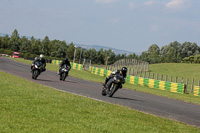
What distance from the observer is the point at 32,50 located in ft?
521

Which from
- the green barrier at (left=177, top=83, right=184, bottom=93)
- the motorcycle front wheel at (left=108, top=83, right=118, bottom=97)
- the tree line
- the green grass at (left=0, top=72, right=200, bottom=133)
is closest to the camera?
the green grass at (left=0, top=72, right=200, bottom=133)

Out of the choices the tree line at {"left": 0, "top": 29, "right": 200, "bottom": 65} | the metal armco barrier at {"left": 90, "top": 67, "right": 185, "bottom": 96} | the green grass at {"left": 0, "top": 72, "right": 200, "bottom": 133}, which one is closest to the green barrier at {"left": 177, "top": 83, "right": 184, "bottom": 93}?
the metal armco barrier at {"left": 90, "top": 67, "right": 185, "bottom": 96}

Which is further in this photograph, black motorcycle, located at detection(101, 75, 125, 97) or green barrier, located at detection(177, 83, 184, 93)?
green barrier, located at detection(177, 83, 184, 93)

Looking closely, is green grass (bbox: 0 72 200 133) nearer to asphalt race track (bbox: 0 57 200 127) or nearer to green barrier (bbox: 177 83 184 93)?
asphalt race track (bbox: 0 57 200 127)

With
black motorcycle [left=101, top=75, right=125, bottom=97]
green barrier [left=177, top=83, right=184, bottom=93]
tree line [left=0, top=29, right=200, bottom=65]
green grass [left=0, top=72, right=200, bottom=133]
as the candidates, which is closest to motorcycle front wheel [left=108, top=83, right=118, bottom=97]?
black motorcycle [left=101, top=75, right=125, bottom=97]

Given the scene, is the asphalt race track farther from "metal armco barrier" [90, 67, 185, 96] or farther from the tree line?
the tree line

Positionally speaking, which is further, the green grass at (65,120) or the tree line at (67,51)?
the tree line at (67,51)

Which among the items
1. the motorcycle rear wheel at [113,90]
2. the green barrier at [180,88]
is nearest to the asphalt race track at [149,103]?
the motorcycle rear wheel at [113,90]

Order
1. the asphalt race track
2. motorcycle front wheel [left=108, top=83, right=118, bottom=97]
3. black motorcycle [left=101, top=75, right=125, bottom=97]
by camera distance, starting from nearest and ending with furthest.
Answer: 1. the asphalt race track
2. black motorcycle [left=101, top=75, right=125, bottom=97]
3. motorcycle front wheel [left=108, top=83, right=118, bottom=97]

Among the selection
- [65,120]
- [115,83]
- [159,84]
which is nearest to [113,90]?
[115,83]

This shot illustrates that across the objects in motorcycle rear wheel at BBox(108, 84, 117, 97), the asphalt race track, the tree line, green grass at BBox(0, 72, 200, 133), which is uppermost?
the tree line

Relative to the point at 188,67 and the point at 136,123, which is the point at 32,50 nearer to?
the point at 188,67

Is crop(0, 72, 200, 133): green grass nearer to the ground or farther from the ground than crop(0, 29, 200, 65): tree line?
nearer to the ground

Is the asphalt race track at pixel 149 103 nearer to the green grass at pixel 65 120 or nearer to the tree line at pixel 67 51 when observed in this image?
the green grass at pixel 65 120
